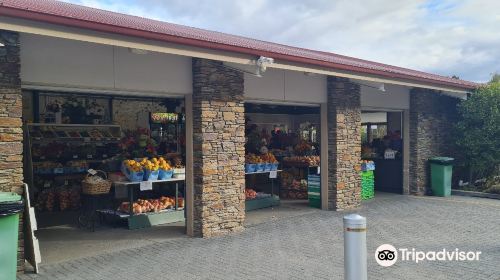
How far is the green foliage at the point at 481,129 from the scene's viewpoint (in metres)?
13.2

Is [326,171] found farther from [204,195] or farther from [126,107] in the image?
[126,107]

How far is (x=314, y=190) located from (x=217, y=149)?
3890 mm

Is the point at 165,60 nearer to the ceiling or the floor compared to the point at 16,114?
nearer to the ceiling

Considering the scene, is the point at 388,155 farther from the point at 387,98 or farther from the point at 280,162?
the point at 280,162

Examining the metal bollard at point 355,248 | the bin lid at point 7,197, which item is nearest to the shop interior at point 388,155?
the metal bollard at point 355,248

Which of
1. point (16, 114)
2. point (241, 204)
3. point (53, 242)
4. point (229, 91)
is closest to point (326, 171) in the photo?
point (241, 204)

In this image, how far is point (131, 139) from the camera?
1202 centimetres

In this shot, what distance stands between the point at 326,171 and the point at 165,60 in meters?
4.93

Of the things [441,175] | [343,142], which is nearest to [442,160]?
[441,175]

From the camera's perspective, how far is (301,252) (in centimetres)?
698

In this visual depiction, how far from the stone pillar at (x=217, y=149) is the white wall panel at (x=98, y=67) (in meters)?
0.40

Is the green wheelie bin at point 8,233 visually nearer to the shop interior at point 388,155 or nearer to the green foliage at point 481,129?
the shop interior at point 388,155

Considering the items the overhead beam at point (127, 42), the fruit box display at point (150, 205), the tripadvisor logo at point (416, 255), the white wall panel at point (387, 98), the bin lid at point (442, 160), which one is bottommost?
the tripadvisor logo at point (416, 255)

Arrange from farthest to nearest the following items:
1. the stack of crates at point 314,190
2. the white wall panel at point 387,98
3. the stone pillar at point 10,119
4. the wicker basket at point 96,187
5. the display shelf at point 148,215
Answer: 1. the white wall panel at point 387,98
2. the stack of crates at point 314,190
3. the display shelf at point 148,215
4. the wicker basket at point 96,187
5. the stone pillar at point 10,119
